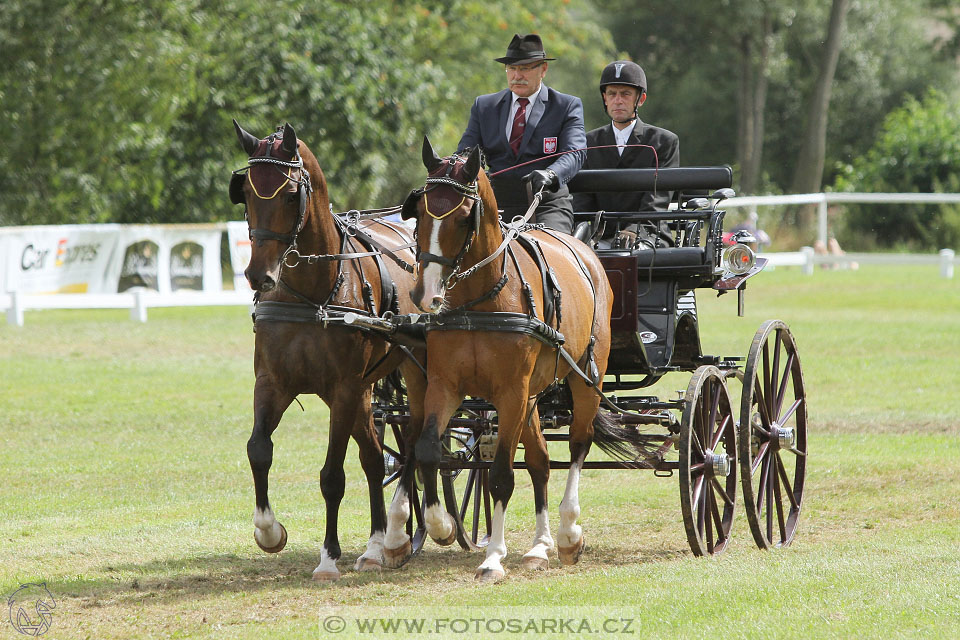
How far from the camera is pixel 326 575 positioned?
251 inches

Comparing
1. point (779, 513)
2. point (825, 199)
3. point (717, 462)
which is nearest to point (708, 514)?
point (717, 462)

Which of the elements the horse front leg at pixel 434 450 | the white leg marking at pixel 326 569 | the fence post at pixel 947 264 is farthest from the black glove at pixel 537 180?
the fence post at pixel 947 264

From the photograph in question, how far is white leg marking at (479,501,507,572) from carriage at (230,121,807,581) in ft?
0.04

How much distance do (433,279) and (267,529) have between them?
59.2 inches

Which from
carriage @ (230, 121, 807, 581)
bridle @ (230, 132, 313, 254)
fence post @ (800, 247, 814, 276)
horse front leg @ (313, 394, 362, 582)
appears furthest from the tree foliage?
bridle @ (230, 132, 313, 254)

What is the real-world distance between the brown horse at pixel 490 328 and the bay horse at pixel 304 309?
0.47 meters

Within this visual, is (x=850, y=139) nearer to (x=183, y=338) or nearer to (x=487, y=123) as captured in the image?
(x=183, y=338)

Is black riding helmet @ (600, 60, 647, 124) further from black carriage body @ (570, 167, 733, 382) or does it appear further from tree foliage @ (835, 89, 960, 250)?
tree foliage @ (835, 89, 960, 250)

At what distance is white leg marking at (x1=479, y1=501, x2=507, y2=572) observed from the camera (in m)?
6.22

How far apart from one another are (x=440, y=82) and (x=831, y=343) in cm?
1274

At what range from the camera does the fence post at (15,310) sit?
1828 centimetres

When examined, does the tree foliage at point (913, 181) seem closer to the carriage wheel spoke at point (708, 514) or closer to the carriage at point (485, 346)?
the carriage at point (485, 346)

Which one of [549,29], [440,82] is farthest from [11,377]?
[549,29]

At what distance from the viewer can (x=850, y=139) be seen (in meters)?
43.6
